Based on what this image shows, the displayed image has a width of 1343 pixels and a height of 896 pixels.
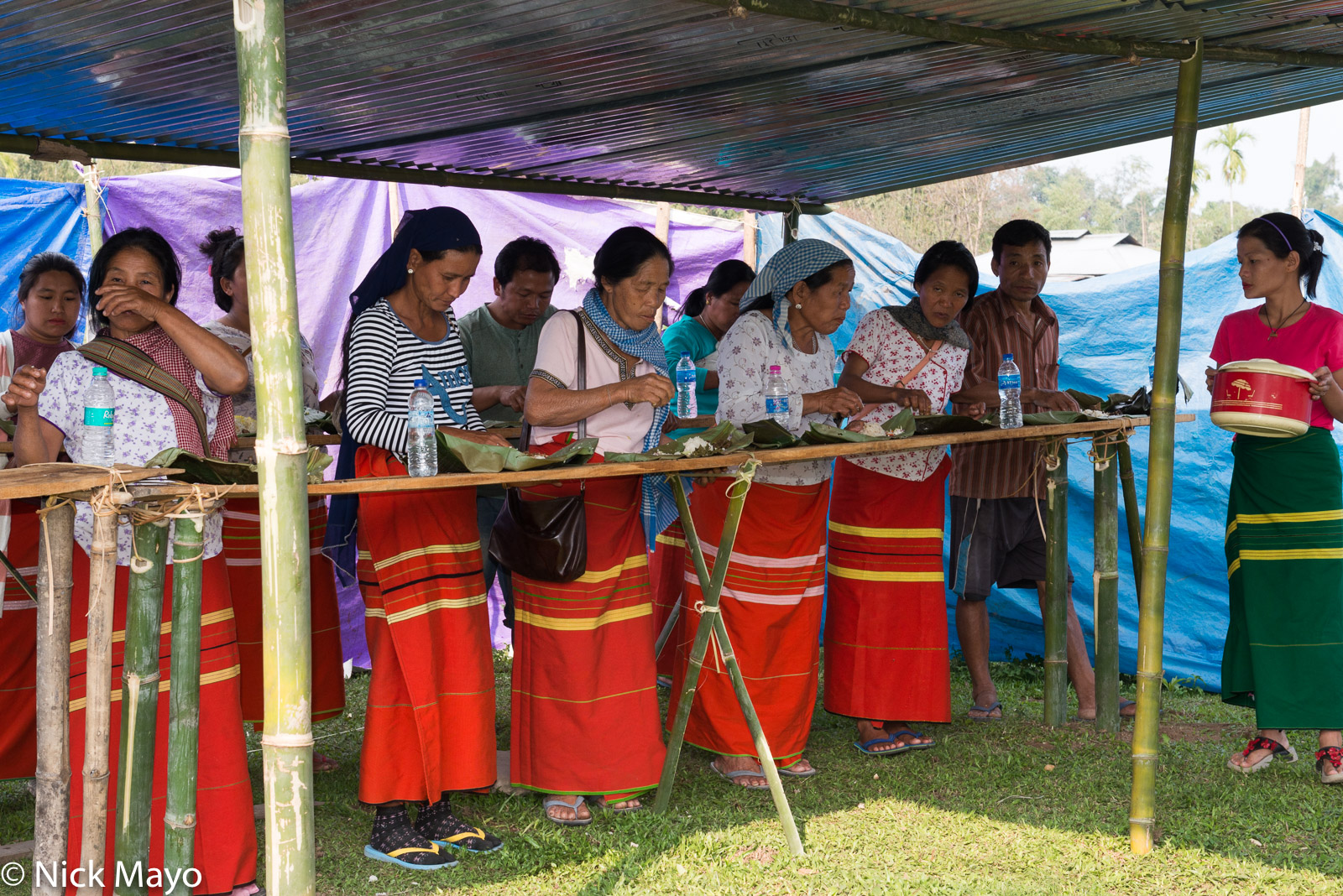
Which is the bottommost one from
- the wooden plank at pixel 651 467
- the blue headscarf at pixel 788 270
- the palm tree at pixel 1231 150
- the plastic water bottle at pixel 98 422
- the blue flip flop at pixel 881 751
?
the blue flip flop at pixel 881 751

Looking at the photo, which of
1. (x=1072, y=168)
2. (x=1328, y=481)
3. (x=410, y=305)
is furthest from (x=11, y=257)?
(x=1072, y=168)

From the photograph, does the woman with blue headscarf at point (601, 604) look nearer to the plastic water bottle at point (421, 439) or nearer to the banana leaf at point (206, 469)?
the plastic water bottle at point (421, 439)

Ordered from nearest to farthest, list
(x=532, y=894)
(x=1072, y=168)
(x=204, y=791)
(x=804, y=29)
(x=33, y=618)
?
(x=204, y=791) → (x=532, y=894) → (x=804, y=29) → (x=33, y=618) → (x=1072, y=168)

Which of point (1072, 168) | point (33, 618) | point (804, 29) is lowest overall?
point (33, 618)

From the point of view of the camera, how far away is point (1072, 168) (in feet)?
195

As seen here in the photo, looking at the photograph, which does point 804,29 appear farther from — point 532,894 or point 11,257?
point 11,257

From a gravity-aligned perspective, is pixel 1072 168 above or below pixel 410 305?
above

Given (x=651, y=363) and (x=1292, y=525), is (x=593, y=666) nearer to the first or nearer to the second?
(x=651, y=363)

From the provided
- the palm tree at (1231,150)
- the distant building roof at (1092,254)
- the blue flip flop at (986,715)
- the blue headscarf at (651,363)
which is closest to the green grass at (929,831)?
the blue flip flop at (986,715)

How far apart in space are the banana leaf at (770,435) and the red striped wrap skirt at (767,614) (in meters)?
0.53

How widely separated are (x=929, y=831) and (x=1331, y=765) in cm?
163

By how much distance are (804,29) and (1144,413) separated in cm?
233

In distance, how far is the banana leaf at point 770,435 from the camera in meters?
3.69

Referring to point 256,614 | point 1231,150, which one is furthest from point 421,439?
point 1231,150
